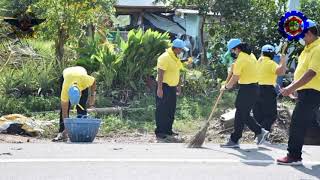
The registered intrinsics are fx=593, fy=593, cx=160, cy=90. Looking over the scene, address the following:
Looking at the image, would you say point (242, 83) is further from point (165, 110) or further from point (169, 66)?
point (165, 110)

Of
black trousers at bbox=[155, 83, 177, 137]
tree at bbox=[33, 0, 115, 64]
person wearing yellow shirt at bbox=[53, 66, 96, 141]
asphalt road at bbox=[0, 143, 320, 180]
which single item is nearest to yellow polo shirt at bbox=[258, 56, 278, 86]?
black trousers at bbox=[155, 83, 177, 137]

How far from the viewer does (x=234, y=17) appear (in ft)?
55.0

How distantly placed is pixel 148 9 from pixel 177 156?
2001 centimetres

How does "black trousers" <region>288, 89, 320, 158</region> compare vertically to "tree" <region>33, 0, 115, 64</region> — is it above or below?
below

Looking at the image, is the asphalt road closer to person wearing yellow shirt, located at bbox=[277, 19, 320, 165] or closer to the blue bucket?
person wearing yellow shirt, located at bbox=[277, 19, 320, 165]

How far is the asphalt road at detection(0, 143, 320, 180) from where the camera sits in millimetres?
6711

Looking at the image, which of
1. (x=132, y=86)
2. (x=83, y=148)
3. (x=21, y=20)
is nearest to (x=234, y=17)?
(x=132, y=86)

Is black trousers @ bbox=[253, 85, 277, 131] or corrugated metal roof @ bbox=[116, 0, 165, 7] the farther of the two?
corrugated metal roof @ bbox=[116, 0, 165, 7]

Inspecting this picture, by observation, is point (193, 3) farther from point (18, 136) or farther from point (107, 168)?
point (107, 168)

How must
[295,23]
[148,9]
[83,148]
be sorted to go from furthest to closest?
[148,9] → [83,148] → [295,23]

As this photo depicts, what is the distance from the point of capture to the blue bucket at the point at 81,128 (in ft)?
30.5

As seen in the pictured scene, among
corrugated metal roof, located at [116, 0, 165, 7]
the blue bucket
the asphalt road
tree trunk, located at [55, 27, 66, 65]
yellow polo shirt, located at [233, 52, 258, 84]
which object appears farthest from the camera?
corrugated metal roof, located at [116, 0, 165, 7]

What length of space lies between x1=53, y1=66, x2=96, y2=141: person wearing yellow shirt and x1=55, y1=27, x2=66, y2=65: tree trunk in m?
4.67

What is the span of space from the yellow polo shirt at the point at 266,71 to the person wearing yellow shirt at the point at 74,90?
115 inches
